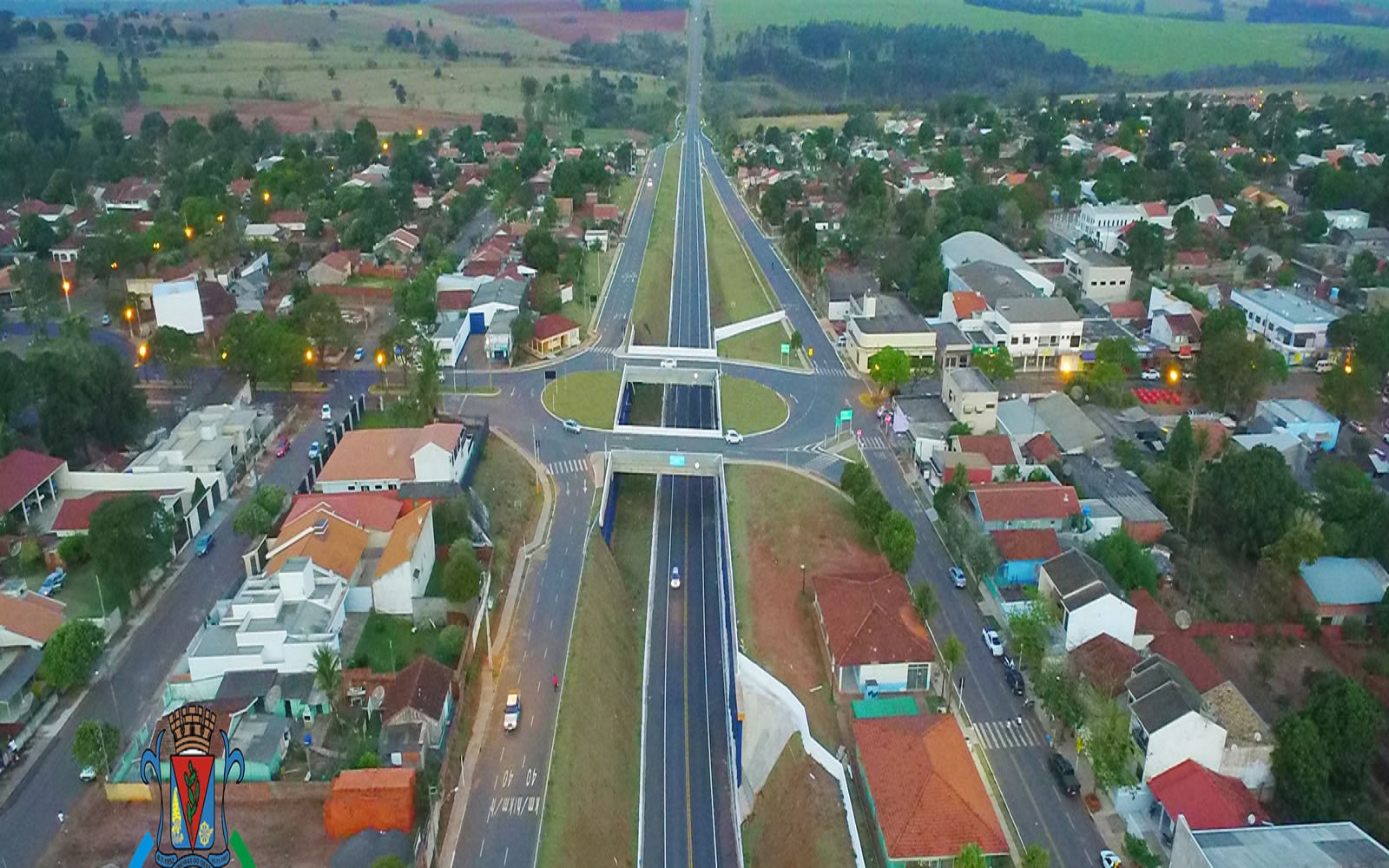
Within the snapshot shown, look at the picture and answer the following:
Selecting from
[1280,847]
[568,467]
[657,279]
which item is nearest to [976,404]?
[568,467]

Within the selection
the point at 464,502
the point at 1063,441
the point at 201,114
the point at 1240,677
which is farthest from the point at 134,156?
the point at 1240,677

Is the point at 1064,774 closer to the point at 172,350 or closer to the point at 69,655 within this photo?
the point at 69,655

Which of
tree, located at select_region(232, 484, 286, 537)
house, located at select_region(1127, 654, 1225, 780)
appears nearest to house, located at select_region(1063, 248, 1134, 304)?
house, located at select_region(1127, 654, 1225, 780)

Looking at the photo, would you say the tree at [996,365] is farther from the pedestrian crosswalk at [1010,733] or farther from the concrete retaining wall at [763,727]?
the concrete retaining wall at [763,727]

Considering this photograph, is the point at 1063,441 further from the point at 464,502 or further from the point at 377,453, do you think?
the point at 377,453

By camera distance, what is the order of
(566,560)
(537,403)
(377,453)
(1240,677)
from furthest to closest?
(537,403)
(377,453)
(566,560)
(1240,677)

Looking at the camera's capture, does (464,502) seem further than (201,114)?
No

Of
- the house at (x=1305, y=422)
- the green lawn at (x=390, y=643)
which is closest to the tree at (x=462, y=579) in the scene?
the green lawn at (x=390, y=643)
